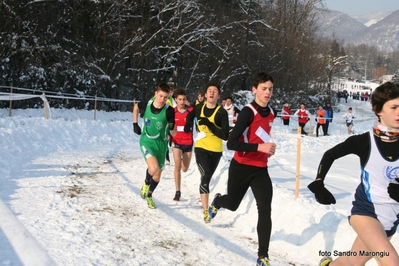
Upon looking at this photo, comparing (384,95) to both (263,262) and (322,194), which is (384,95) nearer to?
(322,194)

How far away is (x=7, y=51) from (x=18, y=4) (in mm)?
2114

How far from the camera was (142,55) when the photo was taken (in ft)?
77.4

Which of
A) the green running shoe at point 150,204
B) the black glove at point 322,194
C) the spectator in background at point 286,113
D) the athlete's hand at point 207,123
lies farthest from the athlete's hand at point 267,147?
the spectator in background at point 286,113

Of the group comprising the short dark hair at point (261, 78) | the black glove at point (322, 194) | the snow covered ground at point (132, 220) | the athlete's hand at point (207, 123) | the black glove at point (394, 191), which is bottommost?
the snow covered ground at point (132, 220)

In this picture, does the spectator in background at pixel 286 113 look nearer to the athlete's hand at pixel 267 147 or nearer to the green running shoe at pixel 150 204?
the green running shoe at pixel 150 204

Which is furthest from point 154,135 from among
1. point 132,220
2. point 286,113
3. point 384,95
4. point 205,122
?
point 286,113

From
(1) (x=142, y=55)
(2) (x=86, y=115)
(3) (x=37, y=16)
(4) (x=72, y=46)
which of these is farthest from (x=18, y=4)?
(1) (x=142, y=55)

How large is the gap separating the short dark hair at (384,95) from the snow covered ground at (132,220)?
193 cm

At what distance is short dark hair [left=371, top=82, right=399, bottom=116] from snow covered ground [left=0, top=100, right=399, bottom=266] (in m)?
1.93

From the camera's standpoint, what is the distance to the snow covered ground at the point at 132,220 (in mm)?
4281

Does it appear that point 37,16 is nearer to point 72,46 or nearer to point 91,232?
point 72,46

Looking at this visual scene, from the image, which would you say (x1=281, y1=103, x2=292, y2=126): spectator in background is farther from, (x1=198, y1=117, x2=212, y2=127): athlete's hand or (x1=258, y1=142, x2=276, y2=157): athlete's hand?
(x1=258, y1=142, x2=276, y2=157): athlete's hand

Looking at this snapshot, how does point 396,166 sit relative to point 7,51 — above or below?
below

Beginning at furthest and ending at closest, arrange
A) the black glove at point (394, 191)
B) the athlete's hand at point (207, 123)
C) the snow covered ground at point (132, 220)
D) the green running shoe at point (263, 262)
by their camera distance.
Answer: the athlete's hand at point (207, 123) → the snow covered ground at point (132, 220) → the green running shoe at point (263, 262) → the black glove at point (394, 191)
